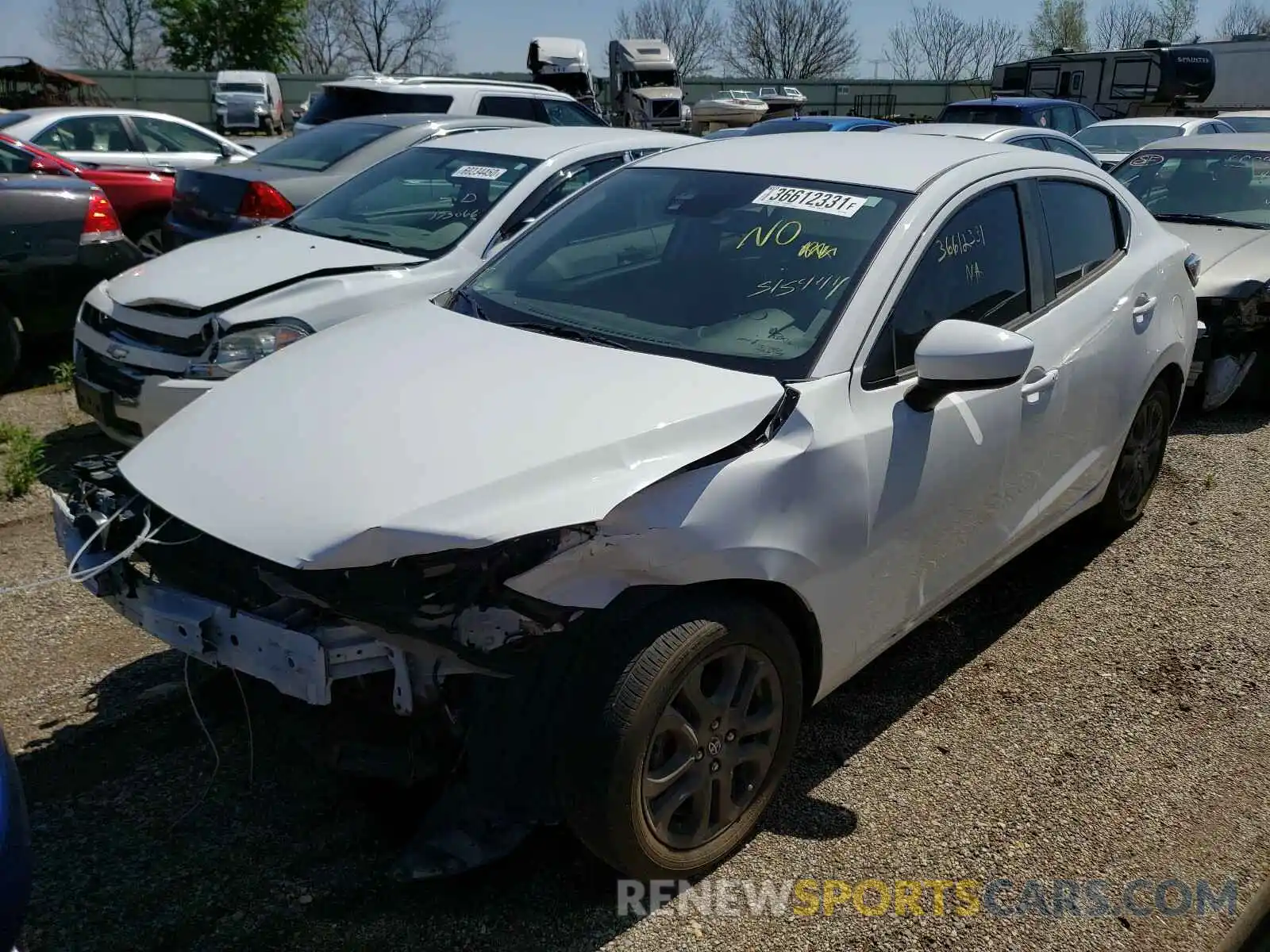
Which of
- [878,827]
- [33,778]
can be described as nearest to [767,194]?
[878,827]

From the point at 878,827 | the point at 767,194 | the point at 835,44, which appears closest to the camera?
the point at 878,827

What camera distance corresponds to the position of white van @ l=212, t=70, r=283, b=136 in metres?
32.9

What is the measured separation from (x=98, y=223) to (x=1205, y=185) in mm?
7718

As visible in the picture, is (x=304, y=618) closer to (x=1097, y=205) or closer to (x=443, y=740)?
(x=443, y=740)

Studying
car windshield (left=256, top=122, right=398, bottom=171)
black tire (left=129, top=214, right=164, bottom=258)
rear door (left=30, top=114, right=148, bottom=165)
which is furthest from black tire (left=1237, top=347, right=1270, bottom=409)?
rear door (left=30, top=114, right=148, bottom=165)

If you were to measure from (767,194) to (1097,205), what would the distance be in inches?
65.4

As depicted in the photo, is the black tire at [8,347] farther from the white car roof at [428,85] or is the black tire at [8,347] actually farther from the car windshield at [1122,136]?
the car windshield at [1122,136]

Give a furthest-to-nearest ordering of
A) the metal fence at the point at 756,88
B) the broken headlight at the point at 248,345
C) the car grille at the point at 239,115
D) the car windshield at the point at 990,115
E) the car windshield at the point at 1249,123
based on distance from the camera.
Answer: the metal fence at the point at 756,88 → the car grille at the point at 239,115 → the car windshield at the point at 1249,123 → the car windshield at the point at 990,115 → the broken headlight at the point at 248,345

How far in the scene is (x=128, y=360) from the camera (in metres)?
4.91

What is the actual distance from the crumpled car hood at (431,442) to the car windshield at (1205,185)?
6252 millimetres

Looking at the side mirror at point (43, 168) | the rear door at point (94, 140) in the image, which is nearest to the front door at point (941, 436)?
the side mirror at point (43, 168)

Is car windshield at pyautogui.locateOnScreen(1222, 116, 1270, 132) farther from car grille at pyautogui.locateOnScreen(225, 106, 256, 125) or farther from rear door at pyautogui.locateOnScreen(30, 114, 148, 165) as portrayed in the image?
car grille at pyautogui.locateOnScreen(225, 106, 256, 125)

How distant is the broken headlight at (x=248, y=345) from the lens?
15.6 ft

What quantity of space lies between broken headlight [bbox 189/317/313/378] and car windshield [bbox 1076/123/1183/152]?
10.6 m
